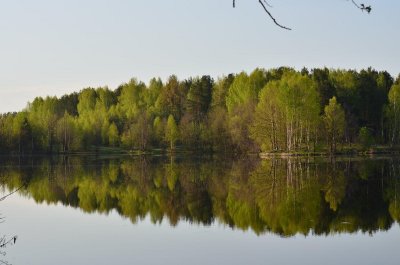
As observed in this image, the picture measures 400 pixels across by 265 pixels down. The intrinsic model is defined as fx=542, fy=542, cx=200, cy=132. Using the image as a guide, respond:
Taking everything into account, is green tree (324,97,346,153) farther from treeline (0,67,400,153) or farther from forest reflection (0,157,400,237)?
forest reflection (0,157,400,237)

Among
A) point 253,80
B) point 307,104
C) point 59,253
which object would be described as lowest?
point 59,253

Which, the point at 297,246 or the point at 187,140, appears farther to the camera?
the point at 187,140

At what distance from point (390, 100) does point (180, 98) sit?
157 ft

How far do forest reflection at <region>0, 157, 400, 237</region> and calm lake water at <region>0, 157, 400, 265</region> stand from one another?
6 centimetres

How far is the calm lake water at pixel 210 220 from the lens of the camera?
16297 mm

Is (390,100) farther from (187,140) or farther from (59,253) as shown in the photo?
(59,253)

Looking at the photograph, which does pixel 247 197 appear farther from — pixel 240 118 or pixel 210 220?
pixel 240 118

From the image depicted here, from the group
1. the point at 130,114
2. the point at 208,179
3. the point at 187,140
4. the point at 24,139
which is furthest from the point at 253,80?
the point at 208,179

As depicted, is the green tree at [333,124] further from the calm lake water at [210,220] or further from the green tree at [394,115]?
the calm lake water at [210,220]

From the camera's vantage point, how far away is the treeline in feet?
230

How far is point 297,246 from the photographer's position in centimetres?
1698

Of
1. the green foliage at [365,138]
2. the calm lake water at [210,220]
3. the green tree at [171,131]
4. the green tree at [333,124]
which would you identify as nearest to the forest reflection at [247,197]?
the calm lake water at [210,220]

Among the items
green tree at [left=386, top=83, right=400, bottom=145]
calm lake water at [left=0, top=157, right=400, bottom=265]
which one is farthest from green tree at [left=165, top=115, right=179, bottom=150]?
calm lake water at [left=0, top=157, right=400, bottom=265]

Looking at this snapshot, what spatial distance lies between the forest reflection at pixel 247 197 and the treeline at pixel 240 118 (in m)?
26.8
